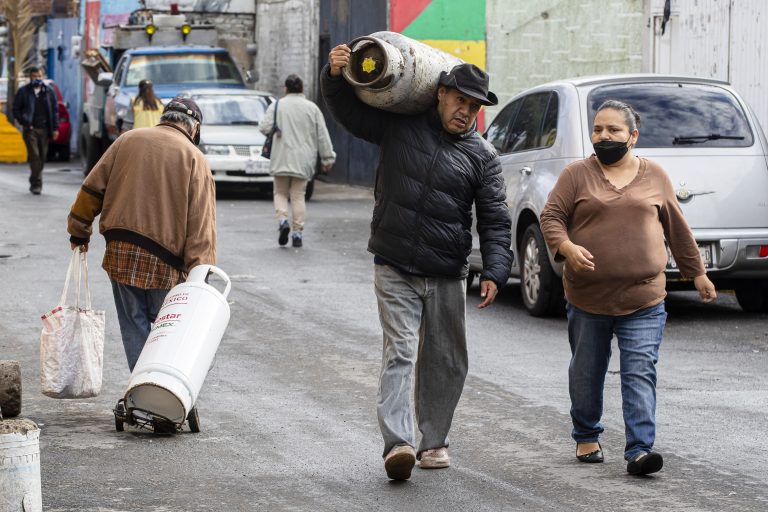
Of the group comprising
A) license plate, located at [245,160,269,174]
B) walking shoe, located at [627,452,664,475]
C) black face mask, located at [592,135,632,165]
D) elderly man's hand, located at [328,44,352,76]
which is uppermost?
elderly man's hand, located at [328,44,352,76]

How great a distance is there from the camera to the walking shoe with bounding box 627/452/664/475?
21.7ft

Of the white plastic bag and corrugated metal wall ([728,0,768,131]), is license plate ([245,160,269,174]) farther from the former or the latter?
the white plastic bag

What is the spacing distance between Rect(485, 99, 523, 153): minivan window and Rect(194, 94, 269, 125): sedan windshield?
1096cm

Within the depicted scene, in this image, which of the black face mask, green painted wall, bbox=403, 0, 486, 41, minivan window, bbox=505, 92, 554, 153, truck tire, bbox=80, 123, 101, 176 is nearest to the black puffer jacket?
the black face mask

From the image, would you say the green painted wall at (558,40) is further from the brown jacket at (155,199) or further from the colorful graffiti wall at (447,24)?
the brown jacket at (155,199)

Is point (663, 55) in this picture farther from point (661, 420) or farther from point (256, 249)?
point (661, 420)

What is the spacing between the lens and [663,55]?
67.4 ft

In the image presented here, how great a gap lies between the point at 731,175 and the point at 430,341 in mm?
5207

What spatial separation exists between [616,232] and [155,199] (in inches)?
92.8

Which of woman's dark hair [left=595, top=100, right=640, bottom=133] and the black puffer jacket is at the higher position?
woman's dark hair [left=595, top=100, right=640, bottom=133]

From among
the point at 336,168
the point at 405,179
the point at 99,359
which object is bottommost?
the point at 336,168

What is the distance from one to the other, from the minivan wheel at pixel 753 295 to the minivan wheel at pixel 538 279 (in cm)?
157

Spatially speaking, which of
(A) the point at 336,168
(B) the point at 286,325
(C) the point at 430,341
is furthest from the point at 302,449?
(A) the point at 336,168

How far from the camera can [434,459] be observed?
6.85m
